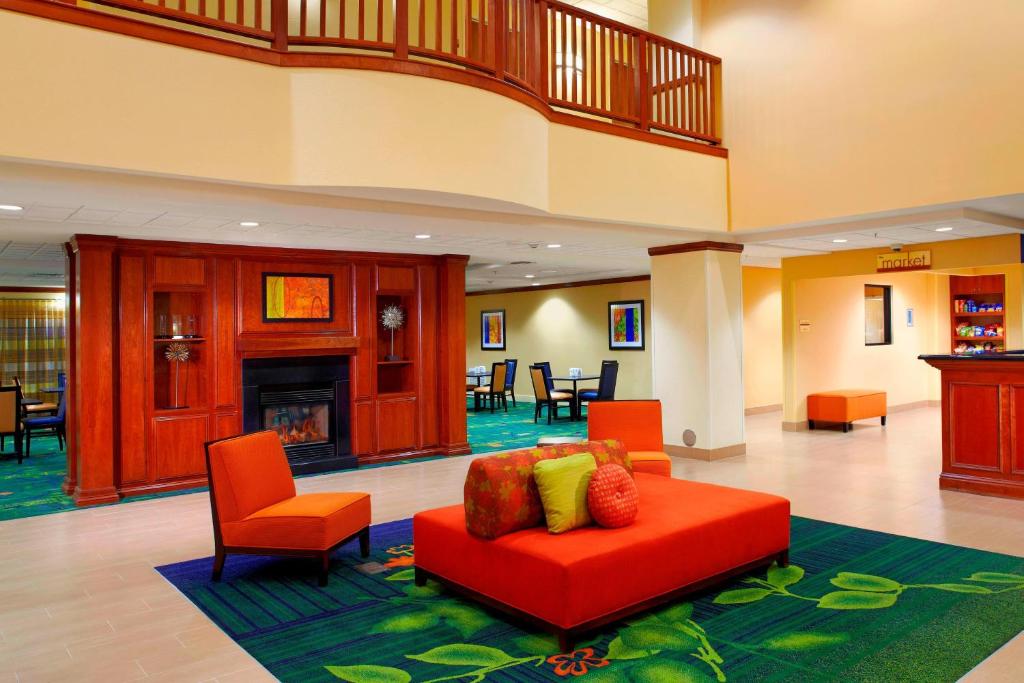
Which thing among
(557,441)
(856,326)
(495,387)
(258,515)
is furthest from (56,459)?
(856,326)

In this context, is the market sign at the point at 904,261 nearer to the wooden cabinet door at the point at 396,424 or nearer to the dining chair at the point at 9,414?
the wooden cabinet door at the point at 396,424

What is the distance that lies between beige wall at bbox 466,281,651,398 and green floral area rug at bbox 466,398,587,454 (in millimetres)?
1346

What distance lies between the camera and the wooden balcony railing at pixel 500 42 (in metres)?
4.68

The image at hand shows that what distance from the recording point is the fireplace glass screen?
7.97m

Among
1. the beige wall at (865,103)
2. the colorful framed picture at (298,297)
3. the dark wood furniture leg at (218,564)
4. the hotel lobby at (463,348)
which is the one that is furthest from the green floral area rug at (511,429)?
the dark wood furniture leg at (218,564)

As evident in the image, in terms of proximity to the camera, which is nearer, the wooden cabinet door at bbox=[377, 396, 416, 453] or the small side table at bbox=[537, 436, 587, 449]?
the small side table at bbox=[537, 436, 587, 449]

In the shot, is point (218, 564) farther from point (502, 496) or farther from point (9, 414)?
point (9, 414)

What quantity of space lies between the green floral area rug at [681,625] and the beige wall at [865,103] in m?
3.16

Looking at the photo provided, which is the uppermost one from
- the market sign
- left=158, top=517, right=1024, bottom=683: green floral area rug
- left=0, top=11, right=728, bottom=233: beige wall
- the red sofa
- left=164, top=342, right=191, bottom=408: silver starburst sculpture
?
left=0, top=11, right=728, bottom=233: beige wall

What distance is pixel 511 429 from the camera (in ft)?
37.6

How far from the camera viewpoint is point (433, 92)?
4855 mm

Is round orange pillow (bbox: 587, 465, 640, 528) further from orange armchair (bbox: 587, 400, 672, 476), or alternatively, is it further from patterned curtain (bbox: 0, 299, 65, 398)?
patterned curtain (bbox: 0, 299, 65, 398)

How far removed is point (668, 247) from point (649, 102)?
6.06 feet

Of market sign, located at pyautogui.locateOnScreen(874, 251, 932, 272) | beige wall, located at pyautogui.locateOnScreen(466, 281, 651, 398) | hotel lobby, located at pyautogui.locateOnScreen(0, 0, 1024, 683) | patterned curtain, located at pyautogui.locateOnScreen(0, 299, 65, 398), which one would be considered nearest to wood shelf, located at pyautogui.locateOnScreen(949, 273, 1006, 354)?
hotel lobby, located at pyautogui.locateOnScreen(0, 0, 1024, 683)
